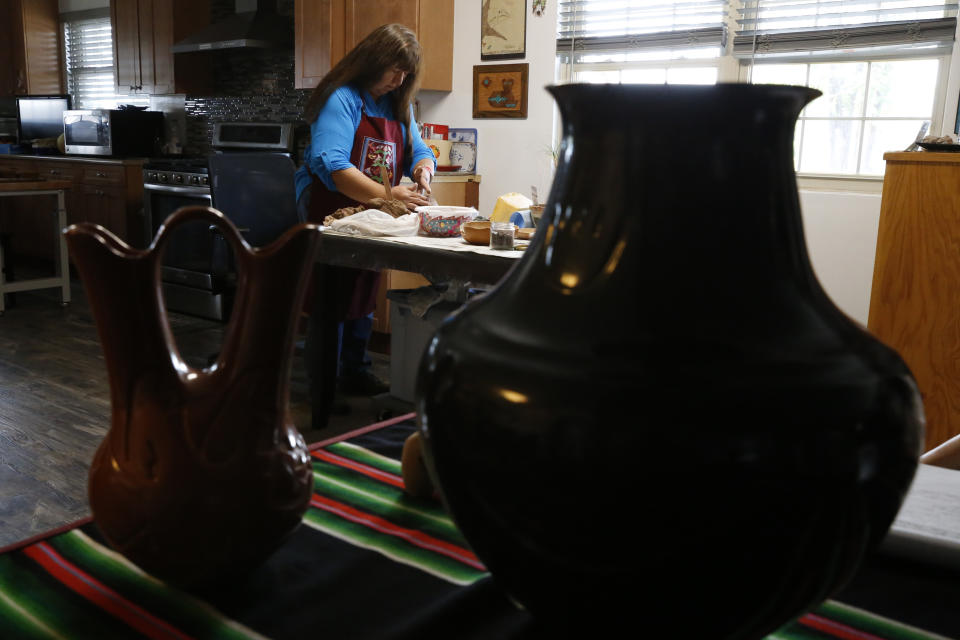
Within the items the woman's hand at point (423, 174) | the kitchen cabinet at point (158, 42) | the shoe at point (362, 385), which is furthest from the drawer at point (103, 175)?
the woman's hand at point (423, 174)

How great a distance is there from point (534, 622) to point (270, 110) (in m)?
5.48

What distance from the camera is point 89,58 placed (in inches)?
278

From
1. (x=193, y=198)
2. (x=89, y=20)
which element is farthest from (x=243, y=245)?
(x=89, y=20)

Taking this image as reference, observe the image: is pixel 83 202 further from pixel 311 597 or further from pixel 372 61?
pixel 311 597

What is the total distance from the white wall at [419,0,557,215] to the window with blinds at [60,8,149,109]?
3.44 m

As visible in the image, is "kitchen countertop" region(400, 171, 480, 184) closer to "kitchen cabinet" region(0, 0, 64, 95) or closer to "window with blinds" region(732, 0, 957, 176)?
"window with blinds" region(732, 0, 957, 176)

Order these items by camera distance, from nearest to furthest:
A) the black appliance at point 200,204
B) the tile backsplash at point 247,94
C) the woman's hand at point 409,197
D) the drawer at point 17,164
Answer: the woman's hand at point 409,197 → the black appliance at point 200,204 → the tile backsplash at point 247,94 → the drawer at point 17,164

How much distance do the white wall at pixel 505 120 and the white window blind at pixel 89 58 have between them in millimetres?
3762

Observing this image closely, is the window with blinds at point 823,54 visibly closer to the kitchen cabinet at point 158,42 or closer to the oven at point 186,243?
A: the oven at point 186,243

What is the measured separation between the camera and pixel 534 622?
19.9 inches

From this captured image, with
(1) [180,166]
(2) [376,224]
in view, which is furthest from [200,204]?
(2) [376,224]

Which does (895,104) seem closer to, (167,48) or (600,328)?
(600,328)

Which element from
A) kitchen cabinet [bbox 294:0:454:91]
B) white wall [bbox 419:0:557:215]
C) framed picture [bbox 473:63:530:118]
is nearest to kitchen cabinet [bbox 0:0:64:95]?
kitchen cabinet [bbox 294:0:454:91]

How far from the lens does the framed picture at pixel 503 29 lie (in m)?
4.17
